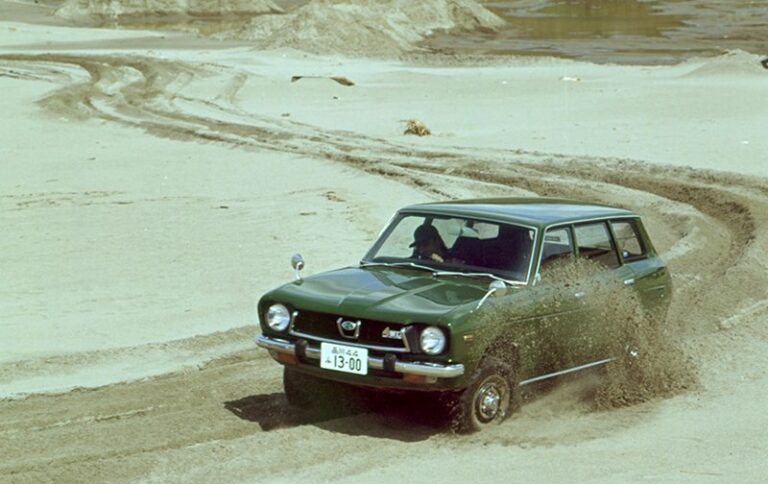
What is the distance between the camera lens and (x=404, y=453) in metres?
8.33

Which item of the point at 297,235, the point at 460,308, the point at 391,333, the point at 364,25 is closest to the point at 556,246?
the point at 460,308

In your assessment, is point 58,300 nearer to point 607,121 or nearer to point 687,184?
point 687,184

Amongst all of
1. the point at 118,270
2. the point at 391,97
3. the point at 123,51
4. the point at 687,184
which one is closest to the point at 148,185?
the point at 118,270

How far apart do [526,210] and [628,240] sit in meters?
1.08

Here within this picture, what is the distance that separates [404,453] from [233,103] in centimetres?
2671

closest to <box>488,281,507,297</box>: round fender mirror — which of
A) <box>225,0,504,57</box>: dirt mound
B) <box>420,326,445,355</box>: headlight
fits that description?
<box>420,326,445,355</box>: headlight

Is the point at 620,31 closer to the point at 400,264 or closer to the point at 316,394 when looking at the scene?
the point at 400,264

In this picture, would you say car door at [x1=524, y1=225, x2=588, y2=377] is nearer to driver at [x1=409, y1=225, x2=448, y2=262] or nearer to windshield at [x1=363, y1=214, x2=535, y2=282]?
windshield at [x1=363, y1=214, x2=535, y2=282]

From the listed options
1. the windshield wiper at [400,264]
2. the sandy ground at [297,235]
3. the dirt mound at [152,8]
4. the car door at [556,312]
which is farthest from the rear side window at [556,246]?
the dirt mound at [152,8]

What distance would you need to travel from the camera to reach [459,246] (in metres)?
9.64

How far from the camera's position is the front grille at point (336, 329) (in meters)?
8.45

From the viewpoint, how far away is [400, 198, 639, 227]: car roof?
9656 mm

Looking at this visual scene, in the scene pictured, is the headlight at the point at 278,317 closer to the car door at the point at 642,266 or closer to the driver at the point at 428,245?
the driver at the point at 428,245

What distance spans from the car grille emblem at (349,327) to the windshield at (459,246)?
3.58 ft
